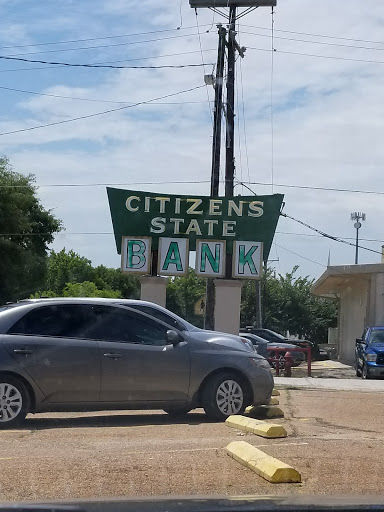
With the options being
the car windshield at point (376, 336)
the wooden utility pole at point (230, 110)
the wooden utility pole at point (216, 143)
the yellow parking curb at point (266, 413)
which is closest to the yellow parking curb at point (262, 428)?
the yellow parking curb at point (266, 413)

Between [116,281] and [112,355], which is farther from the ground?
[116,281]

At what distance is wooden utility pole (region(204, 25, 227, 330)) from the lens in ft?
84.2

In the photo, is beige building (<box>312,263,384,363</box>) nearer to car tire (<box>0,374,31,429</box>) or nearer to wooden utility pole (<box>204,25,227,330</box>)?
wooden utility pole (<box>204,25,227,330</box>)

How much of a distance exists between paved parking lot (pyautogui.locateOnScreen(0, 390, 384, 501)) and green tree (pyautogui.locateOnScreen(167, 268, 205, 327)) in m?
43.7

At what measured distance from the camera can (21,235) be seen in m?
40.5

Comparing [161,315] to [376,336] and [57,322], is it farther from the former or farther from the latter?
[376,336]

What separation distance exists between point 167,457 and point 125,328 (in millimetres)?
3618

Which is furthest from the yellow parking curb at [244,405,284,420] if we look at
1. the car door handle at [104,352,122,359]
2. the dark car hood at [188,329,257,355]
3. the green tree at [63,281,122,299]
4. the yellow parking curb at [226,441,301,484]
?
the green tree at [63,281,122,299]

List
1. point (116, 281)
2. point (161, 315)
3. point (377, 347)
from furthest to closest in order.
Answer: point (116, 281), point (377, 347), point (161, 315)

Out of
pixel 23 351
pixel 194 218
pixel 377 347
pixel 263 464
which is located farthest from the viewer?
pixel 377 347

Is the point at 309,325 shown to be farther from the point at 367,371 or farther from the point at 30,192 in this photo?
the point at 367,371

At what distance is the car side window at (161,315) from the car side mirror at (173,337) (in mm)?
399

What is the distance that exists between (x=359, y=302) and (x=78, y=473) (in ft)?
110

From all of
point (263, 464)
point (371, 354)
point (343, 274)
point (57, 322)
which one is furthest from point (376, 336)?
point (263, 464)
